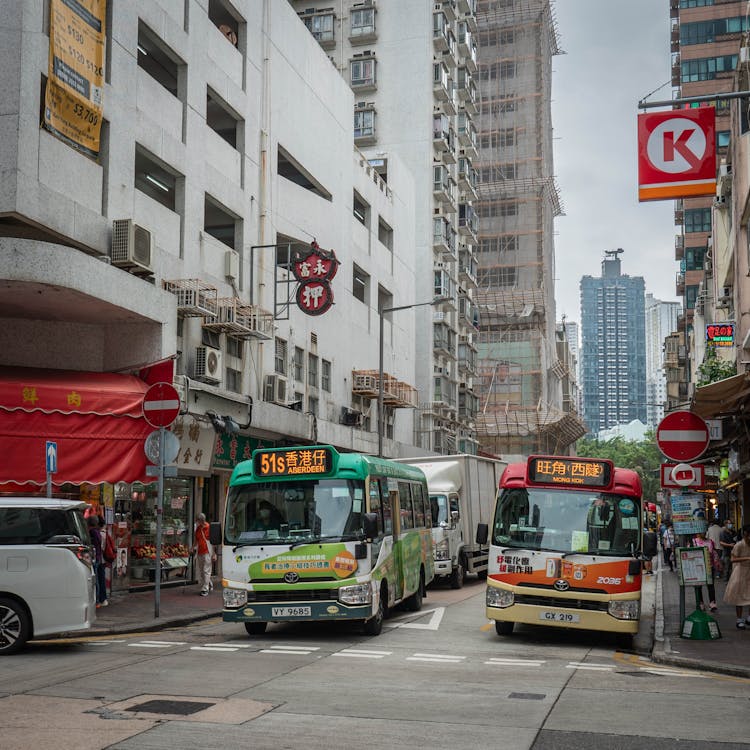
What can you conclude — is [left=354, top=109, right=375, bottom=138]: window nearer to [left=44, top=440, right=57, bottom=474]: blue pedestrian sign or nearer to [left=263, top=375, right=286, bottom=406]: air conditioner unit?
[left=263, top=375, right=286, bottom=406]: air conditioner unit

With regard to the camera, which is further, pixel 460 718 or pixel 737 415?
pixel 737 415

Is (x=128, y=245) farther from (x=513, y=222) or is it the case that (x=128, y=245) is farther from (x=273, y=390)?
(x=513, y=222)

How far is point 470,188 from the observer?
67.2 m

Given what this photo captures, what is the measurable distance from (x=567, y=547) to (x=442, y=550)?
1081 cm

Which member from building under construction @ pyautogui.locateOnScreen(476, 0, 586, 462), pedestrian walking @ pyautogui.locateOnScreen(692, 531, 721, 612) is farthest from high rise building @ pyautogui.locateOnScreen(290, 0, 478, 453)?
pedestrian walking @ pyautogui.locateOnScreen(692, 531, 721, 612)

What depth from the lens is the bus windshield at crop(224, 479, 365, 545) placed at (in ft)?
47.9

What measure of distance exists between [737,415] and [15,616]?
13.0m

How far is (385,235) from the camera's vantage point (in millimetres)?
47312

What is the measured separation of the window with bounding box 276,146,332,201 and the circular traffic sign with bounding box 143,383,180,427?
1633 cm

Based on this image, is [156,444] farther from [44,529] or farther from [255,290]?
[255,290]

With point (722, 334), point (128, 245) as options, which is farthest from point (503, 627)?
point (722, 334)

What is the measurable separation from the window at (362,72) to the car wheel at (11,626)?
51286 mm

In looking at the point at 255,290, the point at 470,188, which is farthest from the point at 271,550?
the point at 470,188

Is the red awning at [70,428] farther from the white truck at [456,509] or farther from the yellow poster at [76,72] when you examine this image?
the white truck at [456,509]
